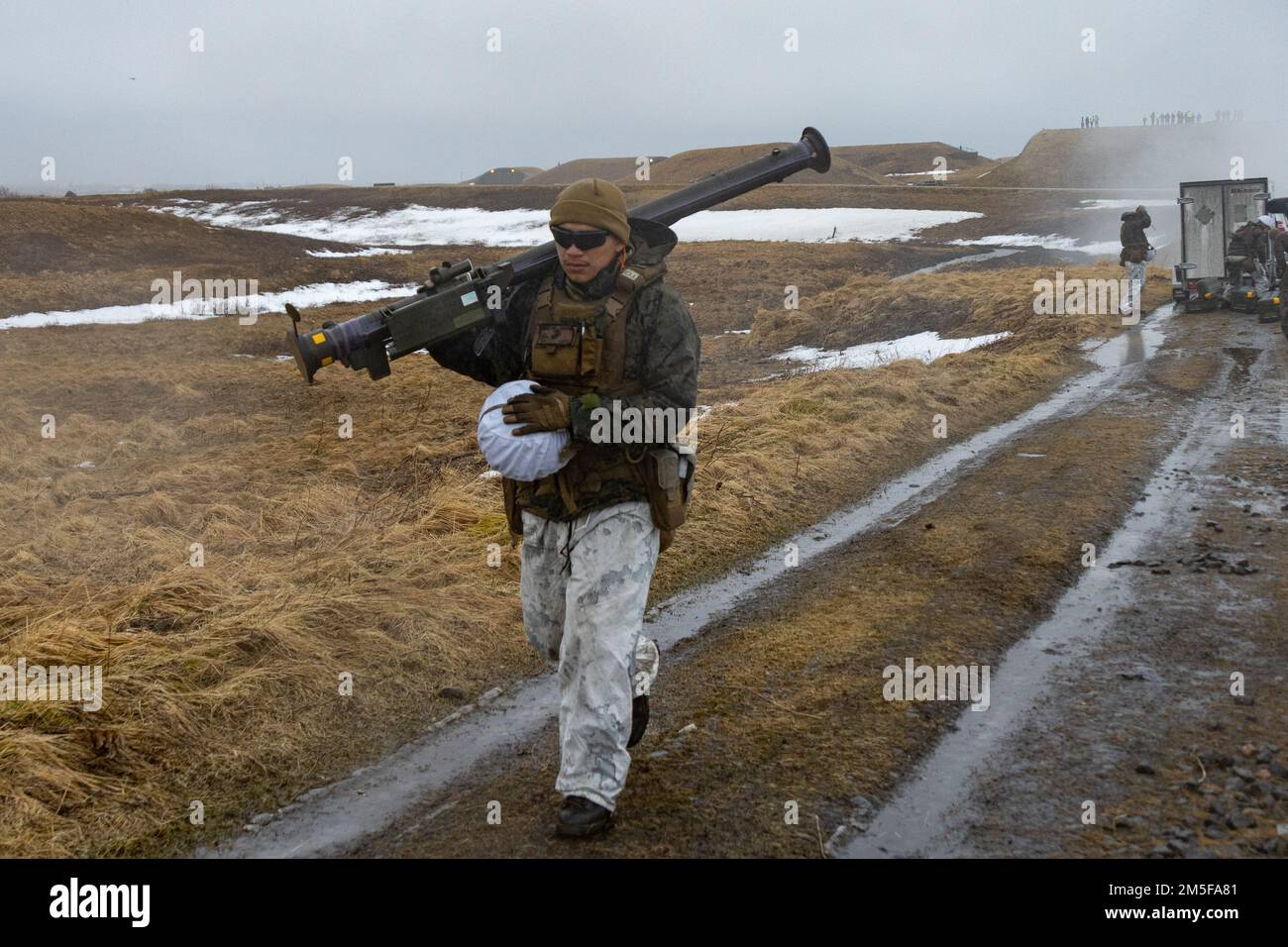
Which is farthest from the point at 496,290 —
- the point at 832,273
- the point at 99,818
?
the point at 832,273

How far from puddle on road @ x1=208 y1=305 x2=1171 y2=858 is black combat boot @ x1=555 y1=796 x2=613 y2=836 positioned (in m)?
0.70

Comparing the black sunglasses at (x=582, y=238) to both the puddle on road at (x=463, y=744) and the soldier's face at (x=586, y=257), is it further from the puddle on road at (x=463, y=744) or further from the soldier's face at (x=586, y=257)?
the puddle on road at (x=463, y=744)

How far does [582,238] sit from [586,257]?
66 millimetres

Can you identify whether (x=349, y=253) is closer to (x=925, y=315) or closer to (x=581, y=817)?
(x=925, y=315)

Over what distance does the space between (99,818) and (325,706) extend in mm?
1153

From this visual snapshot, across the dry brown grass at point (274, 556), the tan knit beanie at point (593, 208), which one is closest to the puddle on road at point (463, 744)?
the dry brown grass at point (274, 556)

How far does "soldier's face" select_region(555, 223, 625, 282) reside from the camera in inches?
147

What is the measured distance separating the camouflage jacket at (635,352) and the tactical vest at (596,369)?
0.02 m

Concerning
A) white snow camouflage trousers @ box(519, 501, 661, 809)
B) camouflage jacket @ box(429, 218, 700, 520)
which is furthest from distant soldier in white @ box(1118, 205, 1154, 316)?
white snow camouflage trousers @ box(519, 501, 661, 809)

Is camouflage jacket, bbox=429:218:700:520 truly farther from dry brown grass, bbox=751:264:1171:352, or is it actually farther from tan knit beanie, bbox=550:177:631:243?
dry brown grass, bbox=751:264:1171:352

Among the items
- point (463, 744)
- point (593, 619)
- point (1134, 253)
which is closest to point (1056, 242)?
point (1134, 253)

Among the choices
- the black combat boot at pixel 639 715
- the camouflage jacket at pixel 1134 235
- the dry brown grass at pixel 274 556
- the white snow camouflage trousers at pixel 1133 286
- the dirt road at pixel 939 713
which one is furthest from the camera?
the white snow camouflage trousers at pixel 1133 286

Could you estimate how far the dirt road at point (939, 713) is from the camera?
3.72 m

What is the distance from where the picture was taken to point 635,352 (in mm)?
3793
